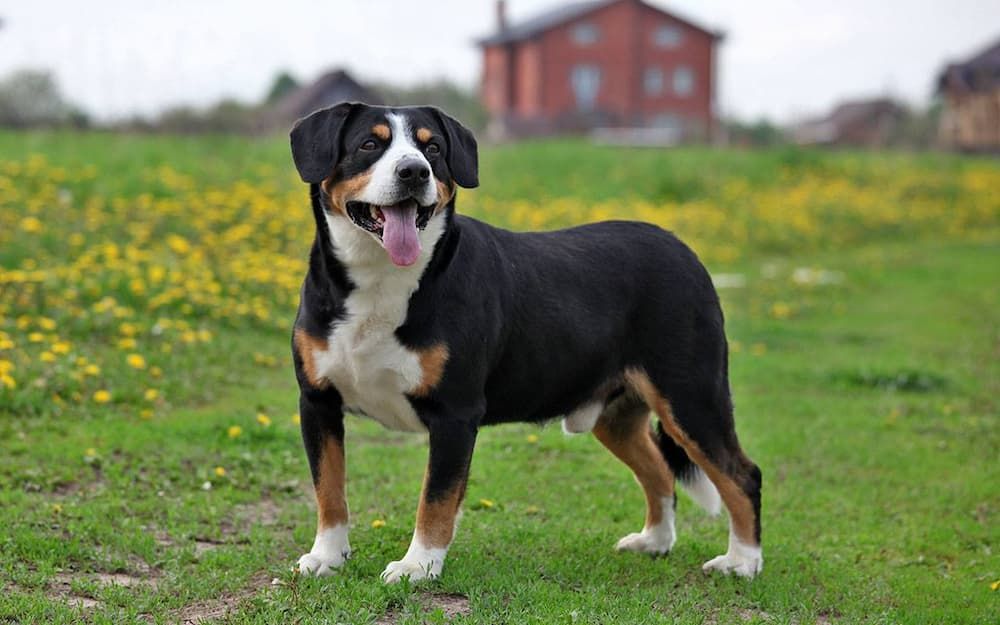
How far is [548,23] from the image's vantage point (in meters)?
60.4

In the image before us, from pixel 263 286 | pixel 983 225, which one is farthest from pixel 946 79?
pixel 263 286

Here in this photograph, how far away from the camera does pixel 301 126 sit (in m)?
5.27

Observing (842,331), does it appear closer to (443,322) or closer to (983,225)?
(443,322)

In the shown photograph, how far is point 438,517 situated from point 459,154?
1.52 m

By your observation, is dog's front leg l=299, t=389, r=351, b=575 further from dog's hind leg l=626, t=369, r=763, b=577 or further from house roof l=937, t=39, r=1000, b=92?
house roof l=937, t=39, r=1000, b=92

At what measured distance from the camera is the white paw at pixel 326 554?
5.47 meters

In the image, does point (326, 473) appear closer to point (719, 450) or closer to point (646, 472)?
point (646, 472)

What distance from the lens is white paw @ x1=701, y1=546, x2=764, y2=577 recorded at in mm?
5934

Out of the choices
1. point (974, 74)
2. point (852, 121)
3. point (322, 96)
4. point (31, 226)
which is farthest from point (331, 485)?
point (852, 121)

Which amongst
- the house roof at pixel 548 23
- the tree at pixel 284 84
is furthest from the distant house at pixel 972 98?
the tree at pixel 284 84

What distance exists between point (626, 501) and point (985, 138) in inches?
2039

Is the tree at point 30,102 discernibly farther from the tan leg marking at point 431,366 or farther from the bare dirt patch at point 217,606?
the tan leg marking at point 431,366

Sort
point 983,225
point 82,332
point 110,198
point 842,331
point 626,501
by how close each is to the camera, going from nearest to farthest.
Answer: point 626,501
point 82,332
point 842,331
point 110,198
point 983,225

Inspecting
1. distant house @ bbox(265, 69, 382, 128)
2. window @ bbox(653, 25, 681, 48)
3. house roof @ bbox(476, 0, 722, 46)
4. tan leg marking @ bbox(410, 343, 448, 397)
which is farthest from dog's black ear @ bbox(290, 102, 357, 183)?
window @ bbox(653, 25, 681, 48)
